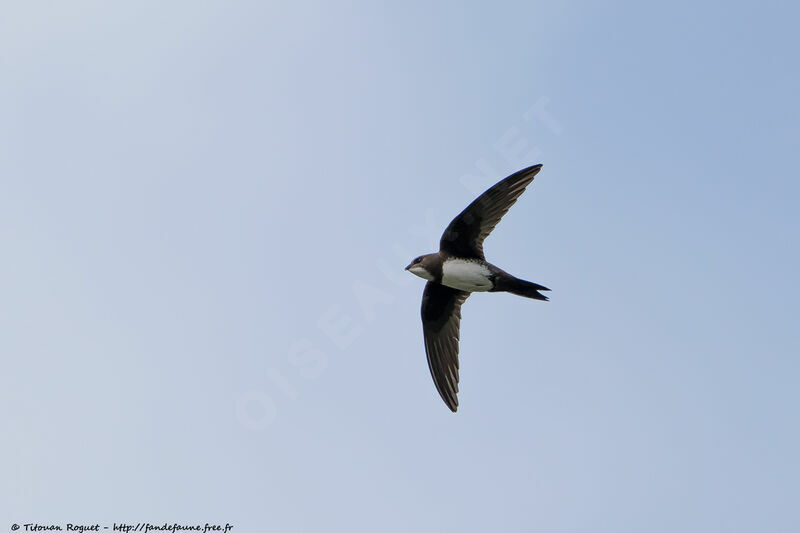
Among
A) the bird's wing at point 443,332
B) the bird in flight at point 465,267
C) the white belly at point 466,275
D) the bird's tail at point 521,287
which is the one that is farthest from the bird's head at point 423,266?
the bird's tail at point 521,287

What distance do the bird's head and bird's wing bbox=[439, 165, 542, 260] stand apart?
211mm

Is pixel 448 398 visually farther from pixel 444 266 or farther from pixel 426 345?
pixel 444 266

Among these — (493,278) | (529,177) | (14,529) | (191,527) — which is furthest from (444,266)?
(14,529)

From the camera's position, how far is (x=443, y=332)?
1317 cm

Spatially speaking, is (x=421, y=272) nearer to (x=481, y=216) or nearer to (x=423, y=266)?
(x=423, y=266)

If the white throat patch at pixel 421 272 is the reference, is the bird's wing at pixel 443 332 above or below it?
below

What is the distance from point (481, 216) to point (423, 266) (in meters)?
0.97

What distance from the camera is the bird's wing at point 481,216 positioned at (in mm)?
11930

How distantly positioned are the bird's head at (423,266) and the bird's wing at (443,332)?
0.47 metres

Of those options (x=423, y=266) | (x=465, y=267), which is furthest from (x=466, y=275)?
(x=423, y=266)

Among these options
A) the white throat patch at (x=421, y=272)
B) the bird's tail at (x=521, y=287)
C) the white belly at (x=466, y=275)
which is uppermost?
the white throat patch at (x=421, y=272)

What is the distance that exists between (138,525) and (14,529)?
4.97 feet

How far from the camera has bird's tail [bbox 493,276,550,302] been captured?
38.7ft

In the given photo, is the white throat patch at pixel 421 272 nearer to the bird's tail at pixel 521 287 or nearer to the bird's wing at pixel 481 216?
the bird's wing at pixel 481 216
